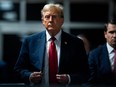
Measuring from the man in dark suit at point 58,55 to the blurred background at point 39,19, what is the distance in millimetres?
4552

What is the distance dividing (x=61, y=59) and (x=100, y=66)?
31cm

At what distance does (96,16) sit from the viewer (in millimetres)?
7992

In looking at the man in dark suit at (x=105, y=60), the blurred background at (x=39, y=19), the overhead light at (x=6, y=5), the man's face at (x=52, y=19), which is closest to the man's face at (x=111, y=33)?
the man in dark suit at (x=105, y=60)

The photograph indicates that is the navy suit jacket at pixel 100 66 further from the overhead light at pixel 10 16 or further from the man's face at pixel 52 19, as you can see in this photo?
the overhead light at pixel 10 16

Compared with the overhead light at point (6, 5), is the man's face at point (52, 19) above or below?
below

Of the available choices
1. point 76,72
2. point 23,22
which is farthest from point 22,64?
point 23,22

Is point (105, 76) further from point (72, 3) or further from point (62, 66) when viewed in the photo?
point (72, 3)

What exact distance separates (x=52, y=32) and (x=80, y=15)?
5076 millimetres

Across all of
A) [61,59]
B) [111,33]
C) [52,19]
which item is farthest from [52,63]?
[111,33]

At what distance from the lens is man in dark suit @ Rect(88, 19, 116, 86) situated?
2.98m

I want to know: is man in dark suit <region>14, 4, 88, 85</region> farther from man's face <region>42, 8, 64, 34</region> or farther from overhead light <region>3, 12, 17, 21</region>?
overhead light <region>3, 12, 17, 21</region>

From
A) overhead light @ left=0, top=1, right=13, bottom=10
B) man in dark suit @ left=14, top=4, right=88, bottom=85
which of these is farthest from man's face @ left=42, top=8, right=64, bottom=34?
overhead light @ left=0, top=1, right=13, bottom=10

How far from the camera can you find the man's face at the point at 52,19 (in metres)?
2.91

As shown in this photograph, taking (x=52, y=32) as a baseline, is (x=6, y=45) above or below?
below
